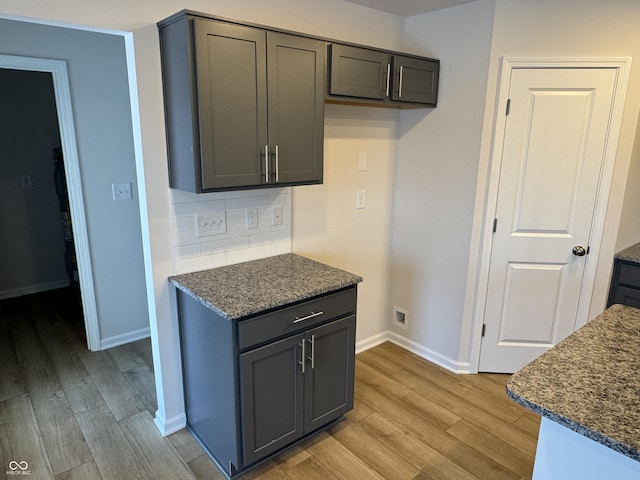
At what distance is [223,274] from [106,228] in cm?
141

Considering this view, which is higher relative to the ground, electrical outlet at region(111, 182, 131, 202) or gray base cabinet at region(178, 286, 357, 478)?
electrical outlet at region(111, 182, 131, 202)

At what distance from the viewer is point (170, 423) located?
2.29m

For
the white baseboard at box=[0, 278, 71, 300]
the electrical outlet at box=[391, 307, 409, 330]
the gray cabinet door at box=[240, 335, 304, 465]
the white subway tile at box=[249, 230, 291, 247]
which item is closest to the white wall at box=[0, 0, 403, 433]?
the white subway tile at box=[249, 230, 291, 247]

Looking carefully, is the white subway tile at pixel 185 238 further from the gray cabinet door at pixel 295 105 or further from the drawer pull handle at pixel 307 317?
the drawer pull handle at pixel 307 317

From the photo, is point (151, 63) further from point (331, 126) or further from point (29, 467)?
point (29, 467)

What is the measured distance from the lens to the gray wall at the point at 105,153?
2.68m

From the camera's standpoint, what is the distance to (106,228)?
307 centimetres

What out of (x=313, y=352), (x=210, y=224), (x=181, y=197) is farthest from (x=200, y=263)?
(x=313, y=352)

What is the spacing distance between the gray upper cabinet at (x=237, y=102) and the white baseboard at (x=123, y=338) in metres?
1.81

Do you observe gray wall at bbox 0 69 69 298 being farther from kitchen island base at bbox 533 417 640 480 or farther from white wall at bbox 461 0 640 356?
kitchen island base at bbox 533 417 640 480

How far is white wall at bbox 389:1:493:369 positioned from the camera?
2580 millimetres

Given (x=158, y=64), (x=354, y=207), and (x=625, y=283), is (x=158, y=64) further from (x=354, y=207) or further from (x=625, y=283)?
(x=625, y=283)

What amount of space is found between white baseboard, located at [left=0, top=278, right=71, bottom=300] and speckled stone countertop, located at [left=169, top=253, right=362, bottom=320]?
123 inches

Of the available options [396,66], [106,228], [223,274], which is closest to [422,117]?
[396,66]
